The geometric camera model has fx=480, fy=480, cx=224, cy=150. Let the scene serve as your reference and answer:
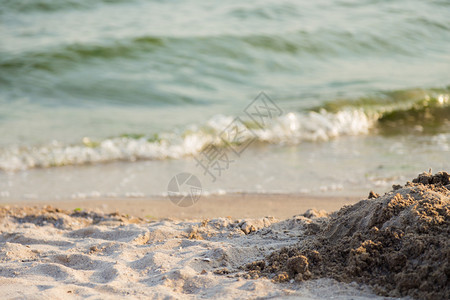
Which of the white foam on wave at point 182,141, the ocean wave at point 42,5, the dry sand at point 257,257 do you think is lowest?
the dry sand at point 257,257

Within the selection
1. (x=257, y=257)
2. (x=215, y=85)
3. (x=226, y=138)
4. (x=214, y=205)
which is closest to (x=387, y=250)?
(x=257, y=257)

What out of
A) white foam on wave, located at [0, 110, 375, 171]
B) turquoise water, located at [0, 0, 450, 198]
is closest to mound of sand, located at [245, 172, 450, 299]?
turquoise water, located at [0, 0, 450, 198]

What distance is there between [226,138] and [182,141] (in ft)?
1.98

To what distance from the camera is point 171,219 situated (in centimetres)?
377

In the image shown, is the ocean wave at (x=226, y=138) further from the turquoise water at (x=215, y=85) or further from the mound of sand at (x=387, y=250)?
the mound of sand at (x=387, y=250)

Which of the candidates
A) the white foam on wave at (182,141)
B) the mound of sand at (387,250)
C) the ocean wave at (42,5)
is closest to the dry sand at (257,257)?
the mound of sand at (387,250)

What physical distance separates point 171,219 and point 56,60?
5.73m

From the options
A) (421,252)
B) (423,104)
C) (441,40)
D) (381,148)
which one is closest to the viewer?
(421,252)

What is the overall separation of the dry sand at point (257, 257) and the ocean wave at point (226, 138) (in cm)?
226

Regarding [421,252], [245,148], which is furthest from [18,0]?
[421,252]

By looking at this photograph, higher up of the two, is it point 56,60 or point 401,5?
point 401,5

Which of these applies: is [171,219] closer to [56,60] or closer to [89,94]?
[89,94]

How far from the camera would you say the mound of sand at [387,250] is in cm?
222

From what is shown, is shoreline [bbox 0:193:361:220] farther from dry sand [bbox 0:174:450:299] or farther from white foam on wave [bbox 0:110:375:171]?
white foam on wave [bbox 0:110:375:171]
